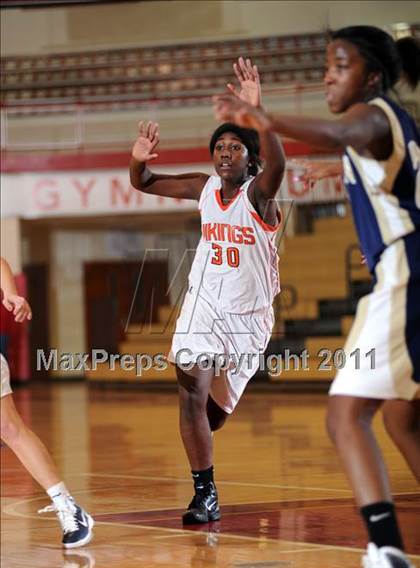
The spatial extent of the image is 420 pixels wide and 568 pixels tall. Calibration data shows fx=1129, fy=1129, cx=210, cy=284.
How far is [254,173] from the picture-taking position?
5363 mm

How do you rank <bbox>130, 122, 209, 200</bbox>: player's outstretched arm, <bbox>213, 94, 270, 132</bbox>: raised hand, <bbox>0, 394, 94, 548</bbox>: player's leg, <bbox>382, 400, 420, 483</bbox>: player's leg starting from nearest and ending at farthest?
<bbox>213, 94, 270, 132</bbox>: raised hand → <bbox>382, 400, 420, 483</bbox>: player's leg → <bbox>0, 394, 94, 548</bbox>: player's leg → <bbox>130, 122, 209, 200</bbox>: player's outstretched arm

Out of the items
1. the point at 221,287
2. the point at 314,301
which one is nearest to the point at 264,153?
the point at 221,287

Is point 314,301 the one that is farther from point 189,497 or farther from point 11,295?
point 11,295

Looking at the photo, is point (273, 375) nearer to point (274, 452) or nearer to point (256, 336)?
point (274, 452)

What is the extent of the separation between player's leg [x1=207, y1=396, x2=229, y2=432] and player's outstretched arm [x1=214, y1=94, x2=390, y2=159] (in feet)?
7.94

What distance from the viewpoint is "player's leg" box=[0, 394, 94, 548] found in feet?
14.2

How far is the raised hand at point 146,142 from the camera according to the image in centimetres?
504

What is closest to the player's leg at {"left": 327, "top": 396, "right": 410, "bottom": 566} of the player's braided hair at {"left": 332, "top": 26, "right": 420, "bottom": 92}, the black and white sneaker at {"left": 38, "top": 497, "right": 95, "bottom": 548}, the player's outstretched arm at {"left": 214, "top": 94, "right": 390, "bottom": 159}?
the player's outstretched arm at {"left": 214, "top": 94, "right": 390, "bottom": 159}

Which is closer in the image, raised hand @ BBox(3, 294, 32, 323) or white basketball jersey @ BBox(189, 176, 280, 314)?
raised hand @ BBox(3, 294, 32, 323)

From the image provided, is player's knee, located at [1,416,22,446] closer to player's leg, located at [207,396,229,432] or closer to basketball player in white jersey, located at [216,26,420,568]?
player's leg, located at [207,396,229,432]

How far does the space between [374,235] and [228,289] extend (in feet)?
6.27

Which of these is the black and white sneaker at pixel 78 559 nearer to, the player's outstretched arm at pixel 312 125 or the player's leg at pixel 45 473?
the player's leg at pixel 45 473

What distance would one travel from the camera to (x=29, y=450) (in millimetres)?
4379

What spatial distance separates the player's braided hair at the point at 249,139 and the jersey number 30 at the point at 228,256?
0.41m
